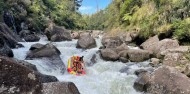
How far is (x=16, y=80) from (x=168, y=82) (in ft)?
20.2

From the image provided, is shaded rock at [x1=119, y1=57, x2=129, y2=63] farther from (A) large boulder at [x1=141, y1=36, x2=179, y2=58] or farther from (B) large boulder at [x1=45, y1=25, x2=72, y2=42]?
(B) large boulder at [x1=45, y1=25, x2=72, y2=42]

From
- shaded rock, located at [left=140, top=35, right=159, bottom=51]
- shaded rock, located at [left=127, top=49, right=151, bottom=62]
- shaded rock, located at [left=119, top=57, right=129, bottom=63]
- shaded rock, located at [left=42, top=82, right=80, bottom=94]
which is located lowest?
shaded rock, located at [left=119, top=57, right=129, bottom=63]

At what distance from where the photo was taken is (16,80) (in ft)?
15.1

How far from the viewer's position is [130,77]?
12.1m

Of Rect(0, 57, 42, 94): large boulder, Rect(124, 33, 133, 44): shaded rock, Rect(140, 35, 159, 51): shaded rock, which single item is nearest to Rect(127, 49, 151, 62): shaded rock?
Rect(140, 35, 159, 51): shaded rock

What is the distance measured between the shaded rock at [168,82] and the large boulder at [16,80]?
5681mm

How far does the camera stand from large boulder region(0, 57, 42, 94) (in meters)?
4.52

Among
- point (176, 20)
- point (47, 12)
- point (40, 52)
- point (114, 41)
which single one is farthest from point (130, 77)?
point (47, 12)

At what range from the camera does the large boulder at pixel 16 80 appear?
452 cm

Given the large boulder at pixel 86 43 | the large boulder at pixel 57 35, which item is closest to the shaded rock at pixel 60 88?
the large boulder at pixel 86 43

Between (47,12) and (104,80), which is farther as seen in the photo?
(47,12)

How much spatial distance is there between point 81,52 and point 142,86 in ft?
27.6

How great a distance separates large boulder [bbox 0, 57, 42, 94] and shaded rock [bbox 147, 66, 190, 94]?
5681mm

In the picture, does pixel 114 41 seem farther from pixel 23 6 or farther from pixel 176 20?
pixel 23 6
